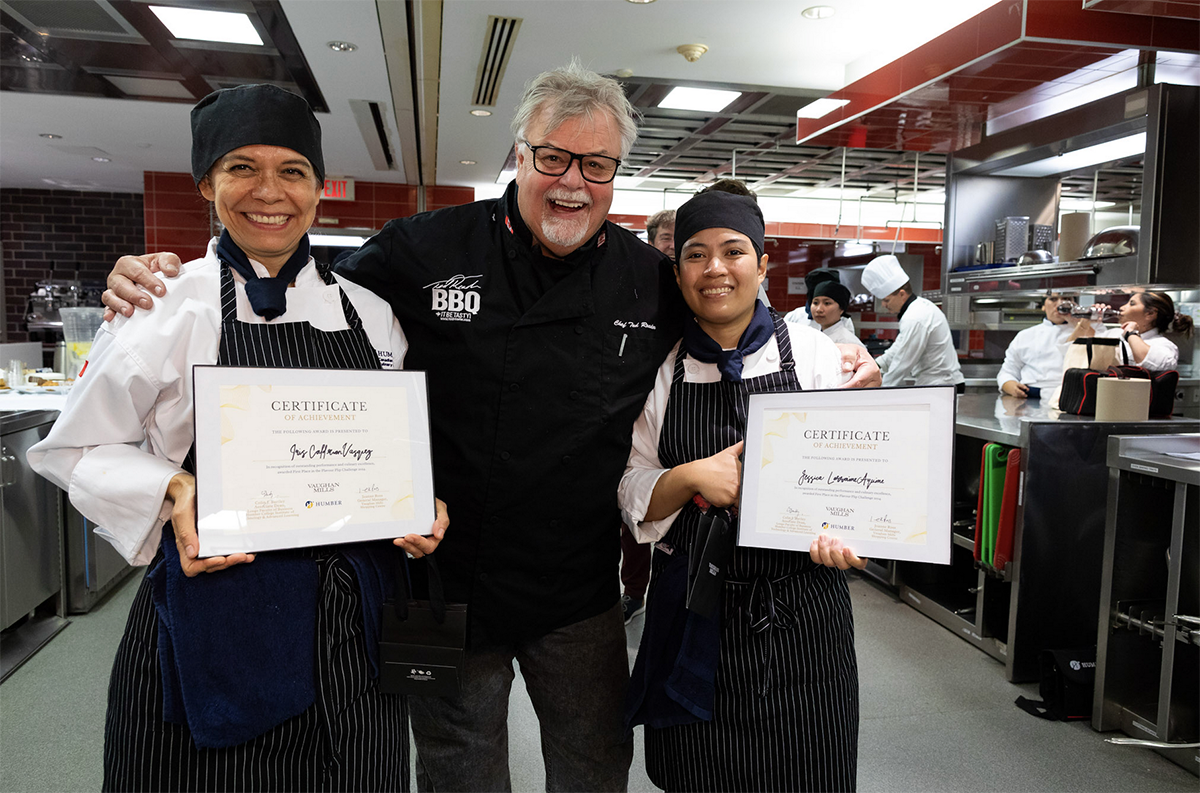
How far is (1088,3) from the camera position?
2939 mm

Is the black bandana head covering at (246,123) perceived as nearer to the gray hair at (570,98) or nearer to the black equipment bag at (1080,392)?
the gray hair at (570,98)

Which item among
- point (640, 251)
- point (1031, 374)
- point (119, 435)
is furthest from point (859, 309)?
point (119, 435)

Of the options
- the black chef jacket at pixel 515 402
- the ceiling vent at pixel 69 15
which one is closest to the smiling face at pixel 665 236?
the black chef jacket at pixel 515 402

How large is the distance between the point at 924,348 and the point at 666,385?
471 cm

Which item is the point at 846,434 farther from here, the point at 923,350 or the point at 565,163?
the point at 923,350

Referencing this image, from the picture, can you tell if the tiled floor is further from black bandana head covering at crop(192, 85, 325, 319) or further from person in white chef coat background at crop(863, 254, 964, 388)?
person in white chef coat background at crop(863, 254, 964, 388)

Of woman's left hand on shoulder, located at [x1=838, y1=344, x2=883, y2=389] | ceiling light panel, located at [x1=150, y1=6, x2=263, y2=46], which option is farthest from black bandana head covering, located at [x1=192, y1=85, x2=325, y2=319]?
ceiling light panel, located at [x1=150, y1=6, x2=263, y2=46]

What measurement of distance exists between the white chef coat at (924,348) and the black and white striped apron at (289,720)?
5.12 metres

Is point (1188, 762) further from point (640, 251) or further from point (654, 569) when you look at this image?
point (640, 251)

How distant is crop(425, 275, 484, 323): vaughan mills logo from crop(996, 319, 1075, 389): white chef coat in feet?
15.0

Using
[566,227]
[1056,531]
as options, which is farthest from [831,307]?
[566,227]

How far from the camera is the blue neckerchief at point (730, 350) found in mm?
1450

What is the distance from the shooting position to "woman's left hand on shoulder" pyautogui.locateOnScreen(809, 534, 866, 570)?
1275mm

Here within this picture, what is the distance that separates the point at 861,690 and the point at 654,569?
1.82m
